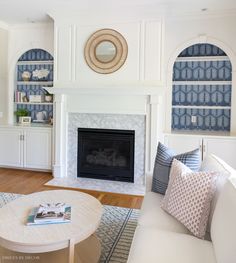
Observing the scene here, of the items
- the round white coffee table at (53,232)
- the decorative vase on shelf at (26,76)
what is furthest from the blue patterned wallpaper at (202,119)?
the decorative vase on shelf at (26,76)

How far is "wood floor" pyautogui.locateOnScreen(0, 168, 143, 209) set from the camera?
11.5ft

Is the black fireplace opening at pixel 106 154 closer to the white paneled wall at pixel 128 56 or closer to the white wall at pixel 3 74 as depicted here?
the white paneled wall at pixel 128 56

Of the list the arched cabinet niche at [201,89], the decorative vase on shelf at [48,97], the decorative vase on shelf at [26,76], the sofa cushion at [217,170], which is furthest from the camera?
the decorative vase on shelf at [26,76]

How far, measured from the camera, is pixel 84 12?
4.07 meters

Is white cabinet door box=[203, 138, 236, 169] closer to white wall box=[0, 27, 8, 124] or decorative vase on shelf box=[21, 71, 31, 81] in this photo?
decorative vase on shelf box=[21, 71, 31, 81]

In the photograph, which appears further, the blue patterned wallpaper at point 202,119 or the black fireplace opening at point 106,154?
the blue patterned wallpaper at point 202,119

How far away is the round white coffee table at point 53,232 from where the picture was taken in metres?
1.65

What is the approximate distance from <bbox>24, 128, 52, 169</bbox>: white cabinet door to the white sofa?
10.5 ft

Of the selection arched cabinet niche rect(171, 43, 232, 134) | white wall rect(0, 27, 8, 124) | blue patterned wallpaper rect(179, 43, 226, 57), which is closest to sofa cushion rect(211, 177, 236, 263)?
arched cabinet niche rect(171, 43, 232, 134)

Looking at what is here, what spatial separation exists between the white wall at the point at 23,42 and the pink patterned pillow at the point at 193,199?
154 inches

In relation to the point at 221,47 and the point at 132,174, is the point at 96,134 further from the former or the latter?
the point at 221,47

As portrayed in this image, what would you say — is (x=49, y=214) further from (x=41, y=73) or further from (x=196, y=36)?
(x=41, y=73)

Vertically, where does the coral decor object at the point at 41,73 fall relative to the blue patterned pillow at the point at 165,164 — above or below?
above

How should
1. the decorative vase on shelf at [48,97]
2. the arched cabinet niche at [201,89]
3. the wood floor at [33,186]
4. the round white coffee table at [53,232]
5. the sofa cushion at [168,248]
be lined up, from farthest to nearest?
1. the decorative vase on shelf at [48,97]
2. the arched cabinet niche at [201,89]
3. the wood floor at [33,186]
4. the round white coffee table at [53,232]
5. the sofa cushion at [168,248]
